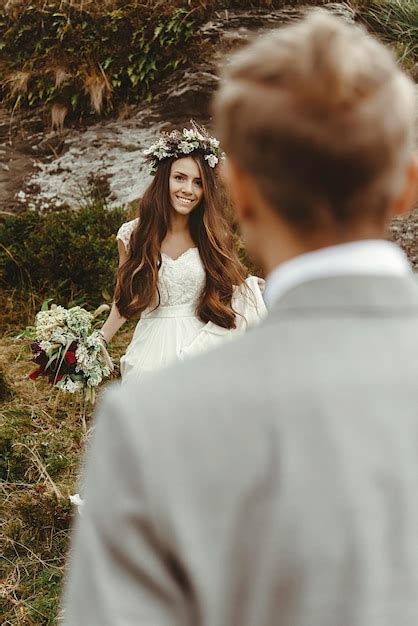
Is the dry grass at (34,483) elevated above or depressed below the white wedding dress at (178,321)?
below

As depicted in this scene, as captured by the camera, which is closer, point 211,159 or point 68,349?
point 68,349

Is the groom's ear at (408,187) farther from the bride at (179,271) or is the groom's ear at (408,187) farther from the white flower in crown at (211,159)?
the white flower in crown at (211,159)

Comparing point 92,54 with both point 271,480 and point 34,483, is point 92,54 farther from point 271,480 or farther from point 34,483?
point 271,480

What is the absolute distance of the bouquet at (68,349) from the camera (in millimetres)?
4703

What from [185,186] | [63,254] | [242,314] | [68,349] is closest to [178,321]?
[242,314]

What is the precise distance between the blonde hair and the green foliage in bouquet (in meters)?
6.38

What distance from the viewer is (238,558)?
1100mm

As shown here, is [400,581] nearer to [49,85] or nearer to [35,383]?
[35,383]

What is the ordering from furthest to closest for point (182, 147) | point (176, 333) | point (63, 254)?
point (63, 254) → point (182, 147) → point (176, 333)

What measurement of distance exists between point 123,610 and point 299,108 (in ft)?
2.30

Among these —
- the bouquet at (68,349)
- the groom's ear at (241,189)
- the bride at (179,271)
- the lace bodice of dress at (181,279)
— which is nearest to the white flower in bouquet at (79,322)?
the bouquet at (68,349)

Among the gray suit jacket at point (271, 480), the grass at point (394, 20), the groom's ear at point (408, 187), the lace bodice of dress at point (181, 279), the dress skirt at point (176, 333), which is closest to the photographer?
the gray suit jacket at point (271, 480)

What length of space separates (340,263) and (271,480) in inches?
11.9

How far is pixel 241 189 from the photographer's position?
1.18 meters
